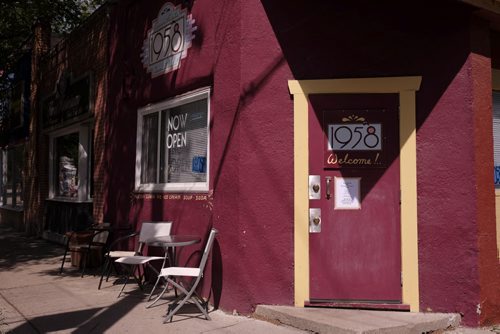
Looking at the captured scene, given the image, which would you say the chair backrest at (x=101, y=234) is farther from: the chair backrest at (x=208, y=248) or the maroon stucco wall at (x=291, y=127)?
the chair backrest at (x=208, y=248)

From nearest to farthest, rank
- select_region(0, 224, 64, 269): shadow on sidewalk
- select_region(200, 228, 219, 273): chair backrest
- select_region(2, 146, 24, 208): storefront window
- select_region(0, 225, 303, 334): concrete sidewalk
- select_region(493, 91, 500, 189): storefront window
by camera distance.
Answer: select_region(0, 225, 303, 334): concrete sidewalk < select_region(200, 228, 219, 273): chair backrest < select_region(493, 91, 500, 189): storefront window < select_region(0, 224, 64, 269): shadow on sidewalk < select_region(2, 146, 24, 208): storefront window

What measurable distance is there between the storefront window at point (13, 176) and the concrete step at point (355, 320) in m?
11.9

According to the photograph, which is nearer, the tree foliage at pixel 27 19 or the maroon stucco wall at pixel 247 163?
the maroon stucco wall at pixel 247 163

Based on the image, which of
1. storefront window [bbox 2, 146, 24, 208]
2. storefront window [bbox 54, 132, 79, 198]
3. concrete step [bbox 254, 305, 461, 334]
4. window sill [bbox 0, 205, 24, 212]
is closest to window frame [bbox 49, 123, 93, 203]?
storefront window [bbox 54, 132, 79, 198]

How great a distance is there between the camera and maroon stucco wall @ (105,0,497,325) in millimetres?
5027

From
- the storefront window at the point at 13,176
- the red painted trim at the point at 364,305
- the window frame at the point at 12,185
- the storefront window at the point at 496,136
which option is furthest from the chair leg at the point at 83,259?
the storefront window at the point at 13,176

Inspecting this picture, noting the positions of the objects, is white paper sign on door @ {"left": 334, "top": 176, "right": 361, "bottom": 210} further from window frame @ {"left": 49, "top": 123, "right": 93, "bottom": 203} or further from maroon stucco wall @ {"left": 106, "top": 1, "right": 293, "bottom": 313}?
window frame @ {"left": 49, "top": 123, "right": 93, "bottom": 203}

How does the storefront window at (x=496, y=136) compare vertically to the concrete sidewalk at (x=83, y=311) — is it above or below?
above

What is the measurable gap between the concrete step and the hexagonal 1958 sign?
3.53 m

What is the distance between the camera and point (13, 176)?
15.7m

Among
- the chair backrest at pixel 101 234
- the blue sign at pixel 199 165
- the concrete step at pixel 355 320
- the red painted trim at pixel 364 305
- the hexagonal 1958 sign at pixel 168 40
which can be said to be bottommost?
the concrete step at pixel 355 320

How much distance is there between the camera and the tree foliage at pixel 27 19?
12320mm

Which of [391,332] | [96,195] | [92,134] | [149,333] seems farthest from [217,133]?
[92,134]

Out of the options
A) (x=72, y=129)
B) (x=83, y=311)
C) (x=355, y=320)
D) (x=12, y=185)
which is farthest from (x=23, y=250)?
(x=355, y=320)
